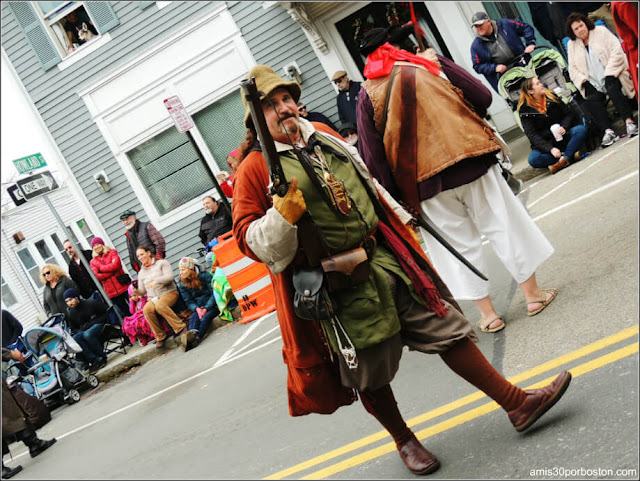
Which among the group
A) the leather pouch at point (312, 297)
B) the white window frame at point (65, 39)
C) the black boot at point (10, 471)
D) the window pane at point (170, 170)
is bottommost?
the black boot at point (10, 471)

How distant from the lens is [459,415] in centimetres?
427

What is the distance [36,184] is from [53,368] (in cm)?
312

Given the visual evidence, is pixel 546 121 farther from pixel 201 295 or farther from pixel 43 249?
pixel 43 249

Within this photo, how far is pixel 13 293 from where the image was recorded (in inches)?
1046

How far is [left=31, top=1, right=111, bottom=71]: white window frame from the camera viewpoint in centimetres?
1505

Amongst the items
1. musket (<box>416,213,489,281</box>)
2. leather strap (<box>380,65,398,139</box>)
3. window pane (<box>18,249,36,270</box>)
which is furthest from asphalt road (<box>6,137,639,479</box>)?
window pane (<box>18,249,36,270</box>)

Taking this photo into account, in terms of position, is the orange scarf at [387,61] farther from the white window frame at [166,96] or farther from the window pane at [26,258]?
the window pane at [26,258]

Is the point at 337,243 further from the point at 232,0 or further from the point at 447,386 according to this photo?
the point at 232,0

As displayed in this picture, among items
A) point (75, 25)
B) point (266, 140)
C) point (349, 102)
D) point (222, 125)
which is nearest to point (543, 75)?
point (349, 102)

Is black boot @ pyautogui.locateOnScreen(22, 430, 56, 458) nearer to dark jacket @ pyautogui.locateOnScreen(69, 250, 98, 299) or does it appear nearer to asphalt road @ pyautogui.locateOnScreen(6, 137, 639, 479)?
asphalt road @ pyautogui.locateOnScreen(6, 137, 639, 479)

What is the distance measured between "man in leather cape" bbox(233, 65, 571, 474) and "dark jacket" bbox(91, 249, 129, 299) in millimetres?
10601

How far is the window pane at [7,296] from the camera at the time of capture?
85.7 feet

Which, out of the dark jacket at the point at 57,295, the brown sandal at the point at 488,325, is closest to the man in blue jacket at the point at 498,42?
the brown sandal at the point at 488,325

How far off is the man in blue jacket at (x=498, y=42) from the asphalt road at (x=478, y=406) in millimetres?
2112
